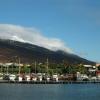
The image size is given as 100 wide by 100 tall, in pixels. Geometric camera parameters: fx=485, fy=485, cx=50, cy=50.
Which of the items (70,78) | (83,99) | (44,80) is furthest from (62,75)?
(83,99)

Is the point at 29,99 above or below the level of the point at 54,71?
below

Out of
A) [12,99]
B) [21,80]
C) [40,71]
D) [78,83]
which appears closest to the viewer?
[12,99]

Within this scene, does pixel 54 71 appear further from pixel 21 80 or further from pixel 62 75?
pixel 21 80

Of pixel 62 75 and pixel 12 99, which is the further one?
pixel 62 75

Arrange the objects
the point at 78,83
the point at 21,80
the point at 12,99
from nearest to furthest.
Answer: the point at 12,99 → the point at 21,80 → the point at 78,83

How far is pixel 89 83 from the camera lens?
183500 mm

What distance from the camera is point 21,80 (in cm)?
16875

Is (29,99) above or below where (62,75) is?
below

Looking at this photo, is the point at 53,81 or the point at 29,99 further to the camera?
the point at 53,81

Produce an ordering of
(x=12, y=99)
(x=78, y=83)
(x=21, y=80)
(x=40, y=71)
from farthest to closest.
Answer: (x=40, y=71), (x=78, y=83), (x=21, y=80), (x=12, y=99)

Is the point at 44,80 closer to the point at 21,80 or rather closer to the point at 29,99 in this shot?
the point at 21,80

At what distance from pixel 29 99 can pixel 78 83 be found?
96940 mm

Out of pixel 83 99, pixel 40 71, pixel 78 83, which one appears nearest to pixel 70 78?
pixel 78 83

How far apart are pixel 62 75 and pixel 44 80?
1848 centimetres
